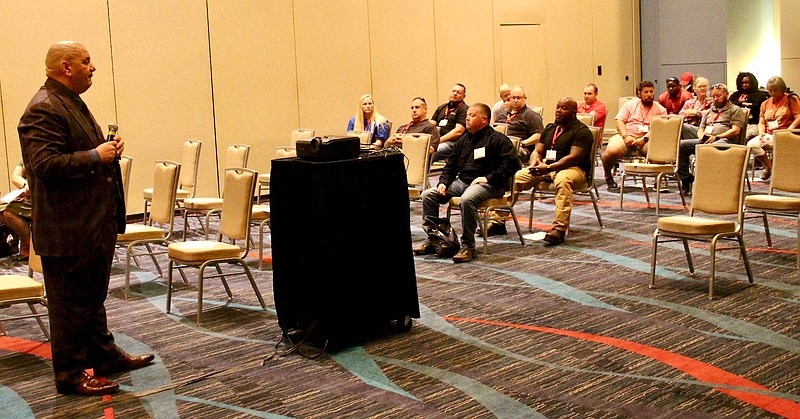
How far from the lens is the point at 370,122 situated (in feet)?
34.5

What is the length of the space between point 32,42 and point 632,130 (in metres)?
6.91

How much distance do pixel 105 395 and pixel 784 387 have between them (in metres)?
3.13

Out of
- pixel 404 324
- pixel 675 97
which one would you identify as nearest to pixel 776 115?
pixel 675 97

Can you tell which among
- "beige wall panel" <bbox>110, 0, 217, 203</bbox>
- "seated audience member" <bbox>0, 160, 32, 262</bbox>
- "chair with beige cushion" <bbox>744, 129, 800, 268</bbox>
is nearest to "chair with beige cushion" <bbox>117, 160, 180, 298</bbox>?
"seated audience member" <bbox>0, 160, 32, 262</bbox>

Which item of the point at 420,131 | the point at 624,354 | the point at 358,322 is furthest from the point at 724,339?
the point at 420,131

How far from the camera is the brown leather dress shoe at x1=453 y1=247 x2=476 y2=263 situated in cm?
735

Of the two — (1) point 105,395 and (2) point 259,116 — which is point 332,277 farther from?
(2) point 259,116

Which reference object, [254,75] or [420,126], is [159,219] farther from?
[254,75]

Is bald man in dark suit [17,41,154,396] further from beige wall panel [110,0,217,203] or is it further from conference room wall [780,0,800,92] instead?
conference room wall [780,0,800,92]

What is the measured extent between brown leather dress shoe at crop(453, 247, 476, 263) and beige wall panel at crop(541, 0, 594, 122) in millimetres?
8870

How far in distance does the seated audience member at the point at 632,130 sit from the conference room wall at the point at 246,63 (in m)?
3.52

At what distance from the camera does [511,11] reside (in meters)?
15.0

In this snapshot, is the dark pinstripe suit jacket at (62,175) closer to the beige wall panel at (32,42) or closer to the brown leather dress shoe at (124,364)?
the brown leather dress shoe at (124,364)

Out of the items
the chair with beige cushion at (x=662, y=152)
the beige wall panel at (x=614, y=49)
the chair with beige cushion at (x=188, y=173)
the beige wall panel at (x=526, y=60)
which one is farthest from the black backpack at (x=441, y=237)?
the beige wall panel at (x=614, y=49)
